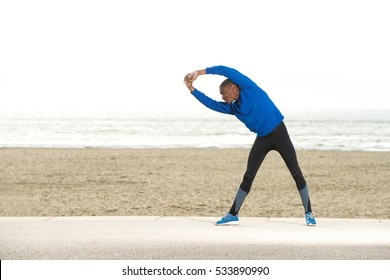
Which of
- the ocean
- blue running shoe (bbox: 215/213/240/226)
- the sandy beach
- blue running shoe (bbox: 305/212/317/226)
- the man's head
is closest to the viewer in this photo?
the man's head

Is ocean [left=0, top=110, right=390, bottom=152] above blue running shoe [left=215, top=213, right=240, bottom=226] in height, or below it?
below

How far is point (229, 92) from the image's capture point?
568cm

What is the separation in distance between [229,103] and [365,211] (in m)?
5.72

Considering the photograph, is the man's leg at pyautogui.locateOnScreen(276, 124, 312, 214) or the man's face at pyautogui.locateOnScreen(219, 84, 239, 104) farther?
the man's leg at pyautogui.locateOnScreen(276, 124, 312, 214)

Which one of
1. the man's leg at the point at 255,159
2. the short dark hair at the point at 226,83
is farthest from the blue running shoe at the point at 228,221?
the short dark hair at the point at 226,83

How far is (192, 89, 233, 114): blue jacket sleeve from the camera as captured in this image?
573 centimetres

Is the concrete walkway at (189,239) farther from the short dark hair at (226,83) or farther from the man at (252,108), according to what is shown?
the short dark hair at (226,83)

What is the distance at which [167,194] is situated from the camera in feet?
41.7

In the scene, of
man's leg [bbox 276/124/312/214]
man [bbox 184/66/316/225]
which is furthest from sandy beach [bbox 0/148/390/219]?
man [bbox 184/66/316/225]

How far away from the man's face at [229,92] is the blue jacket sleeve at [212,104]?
0.06 metres

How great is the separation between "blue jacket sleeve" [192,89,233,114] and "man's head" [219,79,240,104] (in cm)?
7

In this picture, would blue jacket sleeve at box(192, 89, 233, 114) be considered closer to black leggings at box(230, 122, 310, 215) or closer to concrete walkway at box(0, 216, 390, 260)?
black leggings at box(230, 122, 310, 215)

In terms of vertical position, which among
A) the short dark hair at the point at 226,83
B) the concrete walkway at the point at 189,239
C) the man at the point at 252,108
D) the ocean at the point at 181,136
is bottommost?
the ocean at the point at 181,136

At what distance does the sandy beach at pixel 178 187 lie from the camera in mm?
10664
